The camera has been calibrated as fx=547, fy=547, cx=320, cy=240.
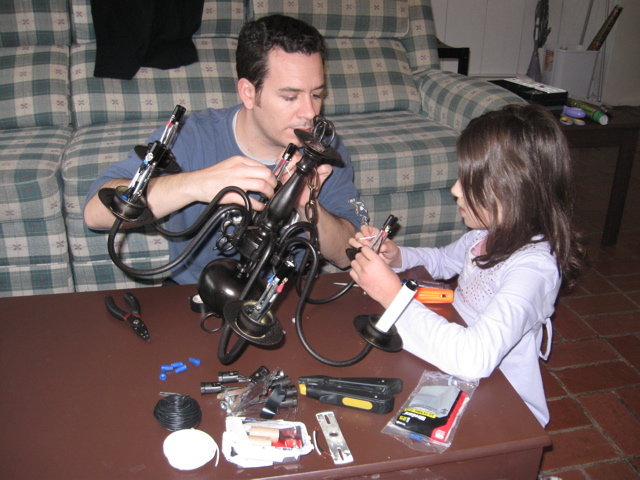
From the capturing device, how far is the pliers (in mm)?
1043

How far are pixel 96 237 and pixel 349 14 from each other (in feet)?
5.26

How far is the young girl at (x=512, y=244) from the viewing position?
1.01 m

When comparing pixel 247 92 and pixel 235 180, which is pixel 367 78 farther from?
pixel 235 180

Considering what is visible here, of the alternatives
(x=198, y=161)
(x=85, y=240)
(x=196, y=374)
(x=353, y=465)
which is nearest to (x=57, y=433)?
(x=196, y=374)

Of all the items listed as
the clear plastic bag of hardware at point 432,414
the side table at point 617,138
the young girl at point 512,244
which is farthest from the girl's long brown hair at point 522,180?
the side table at point 617,138

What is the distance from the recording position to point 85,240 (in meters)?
1.99

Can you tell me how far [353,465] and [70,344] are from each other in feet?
1.92

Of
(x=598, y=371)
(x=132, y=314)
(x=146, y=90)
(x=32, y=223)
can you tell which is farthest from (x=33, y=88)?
(x=598, y=371)

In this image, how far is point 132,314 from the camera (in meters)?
1.09

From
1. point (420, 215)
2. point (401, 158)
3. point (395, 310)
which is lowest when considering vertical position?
point (420, 215)

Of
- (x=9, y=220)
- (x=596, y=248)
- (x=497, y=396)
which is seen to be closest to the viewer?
(x=497, y=396)

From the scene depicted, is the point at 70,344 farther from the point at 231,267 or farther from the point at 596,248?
the point at 596,248

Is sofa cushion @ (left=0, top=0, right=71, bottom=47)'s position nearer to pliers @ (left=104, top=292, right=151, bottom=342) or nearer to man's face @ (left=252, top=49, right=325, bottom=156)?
man's face @ (left=252, top=49, right=325, bottom=156)

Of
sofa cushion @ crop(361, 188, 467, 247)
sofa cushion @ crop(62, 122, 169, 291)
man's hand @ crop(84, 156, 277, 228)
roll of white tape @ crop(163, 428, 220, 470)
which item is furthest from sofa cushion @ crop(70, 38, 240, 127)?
roll of white tape @ crop(163, 428, 220, 470)
